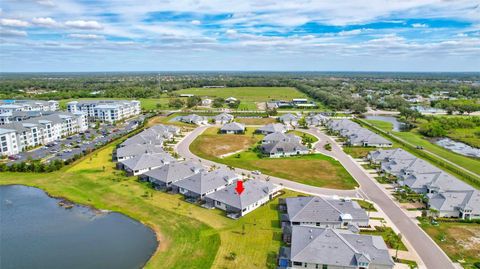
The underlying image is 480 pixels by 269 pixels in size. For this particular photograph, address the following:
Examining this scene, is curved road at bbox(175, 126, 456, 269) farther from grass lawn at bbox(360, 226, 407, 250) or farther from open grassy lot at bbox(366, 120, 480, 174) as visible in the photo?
open grassy lot at bbox(366, 120, 480, 174)

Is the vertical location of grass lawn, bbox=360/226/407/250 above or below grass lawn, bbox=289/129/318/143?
below

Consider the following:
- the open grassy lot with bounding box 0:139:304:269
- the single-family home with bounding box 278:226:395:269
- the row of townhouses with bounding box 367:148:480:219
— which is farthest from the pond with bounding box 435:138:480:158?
the single-family home with bounding box 278:226:395:269

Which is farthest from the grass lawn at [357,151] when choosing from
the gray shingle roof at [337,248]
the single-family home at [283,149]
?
the gray shingle roof at [337,248]

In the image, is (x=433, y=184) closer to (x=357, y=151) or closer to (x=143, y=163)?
(x=357, y=151)

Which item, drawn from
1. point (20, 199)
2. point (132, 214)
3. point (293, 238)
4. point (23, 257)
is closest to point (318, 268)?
point (293, 238)

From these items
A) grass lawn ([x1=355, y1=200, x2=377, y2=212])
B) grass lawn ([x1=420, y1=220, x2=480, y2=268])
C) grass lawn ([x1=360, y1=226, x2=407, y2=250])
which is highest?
grass lawn ([x1=355, y1=200, x2=377, y2=212])

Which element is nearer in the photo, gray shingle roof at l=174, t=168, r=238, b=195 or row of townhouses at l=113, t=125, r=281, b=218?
row of townhouses at l=113, t=125, r=281, b=218

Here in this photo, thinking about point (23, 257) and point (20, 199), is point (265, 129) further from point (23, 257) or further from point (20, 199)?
point (23, 257)

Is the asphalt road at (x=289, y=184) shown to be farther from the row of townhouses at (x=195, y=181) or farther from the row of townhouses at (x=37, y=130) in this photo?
the row of townhouses at (x=37, y=130)
